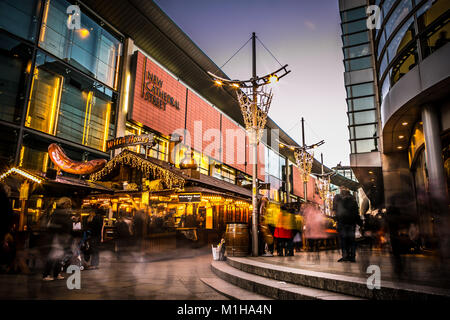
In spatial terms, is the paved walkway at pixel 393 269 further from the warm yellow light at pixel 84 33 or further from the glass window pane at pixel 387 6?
the warm yellow light at pixel 84 33

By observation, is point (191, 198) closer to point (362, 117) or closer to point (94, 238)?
point (94, 238)

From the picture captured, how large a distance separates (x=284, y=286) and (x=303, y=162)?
15.3 meters

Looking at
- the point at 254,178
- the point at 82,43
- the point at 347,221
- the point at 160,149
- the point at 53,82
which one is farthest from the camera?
the point at 160,149

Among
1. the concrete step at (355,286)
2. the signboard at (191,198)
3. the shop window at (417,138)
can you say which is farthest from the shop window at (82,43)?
the shop window at (417,138)

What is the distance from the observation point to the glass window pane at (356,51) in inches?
830

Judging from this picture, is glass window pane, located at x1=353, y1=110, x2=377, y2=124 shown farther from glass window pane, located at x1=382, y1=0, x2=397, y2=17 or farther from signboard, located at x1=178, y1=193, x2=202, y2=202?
signboard, located at x1=178, y1=193, x2=202, y2=202

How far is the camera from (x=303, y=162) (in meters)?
19.3

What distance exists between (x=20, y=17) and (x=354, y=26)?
21044mm

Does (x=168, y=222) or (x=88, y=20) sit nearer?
(x=168, y=222)

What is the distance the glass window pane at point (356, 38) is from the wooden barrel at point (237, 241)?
17954 mm

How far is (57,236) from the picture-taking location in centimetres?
648

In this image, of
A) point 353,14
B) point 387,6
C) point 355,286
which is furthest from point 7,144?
point 353,14
